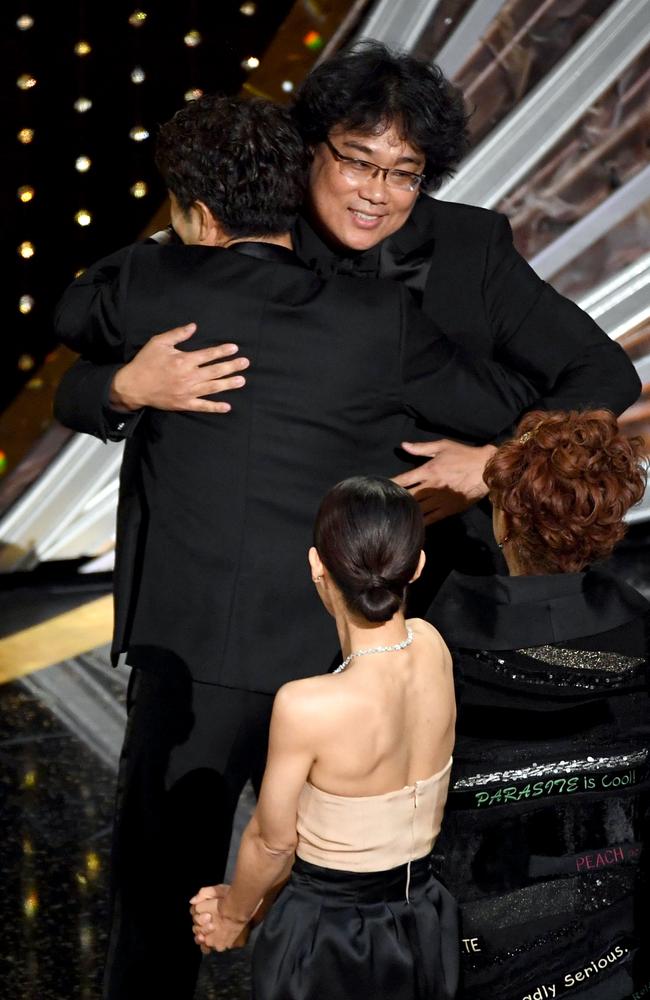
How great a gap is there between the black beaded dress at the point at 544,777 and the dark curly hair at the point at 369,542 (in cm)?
21

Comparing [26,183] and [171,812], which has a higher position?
[171,812]

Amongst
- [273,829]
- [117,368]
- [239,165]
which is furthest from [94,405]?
[273,829]

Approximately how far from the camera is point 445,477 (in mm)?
2320

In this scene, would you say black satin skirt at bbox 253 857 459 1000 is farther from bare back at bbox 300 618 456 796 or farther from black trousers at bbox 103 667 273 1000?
black trousers at bbox 103 667 273 1000

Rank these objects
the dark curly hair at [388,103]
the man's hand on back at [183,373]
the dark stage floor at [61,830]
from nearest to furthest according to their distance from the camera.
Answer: the man's hand on back at [183,373], the dark curly hair at [388,103], the dark stage floor at [61,830]

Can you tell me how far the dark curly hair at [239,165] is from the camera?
2.08 metres

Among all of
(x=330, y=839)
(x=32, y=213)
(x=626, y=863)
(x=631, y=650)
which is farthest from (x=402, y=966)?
(x=32, y=213)

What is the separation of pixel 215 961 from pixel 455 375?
1.34 meters

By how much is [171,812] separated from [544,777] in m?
0.64

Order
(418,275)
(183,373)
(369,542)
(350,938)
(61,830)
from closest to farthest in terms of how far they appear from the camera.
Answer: (369,542)
(350,938)
(183,373)
(418,275)
(61,830)

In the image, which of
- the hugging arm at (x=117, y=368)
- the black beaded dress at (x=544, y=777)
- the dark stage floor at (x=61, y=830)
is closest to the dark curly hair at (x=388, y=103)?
the hugging arm at (x=117, y=368)

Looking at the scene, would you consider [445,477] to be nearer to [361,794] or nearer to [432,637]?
[432,637]

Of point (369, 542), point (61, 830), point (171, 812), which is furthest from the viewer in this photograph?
point (61, 830)

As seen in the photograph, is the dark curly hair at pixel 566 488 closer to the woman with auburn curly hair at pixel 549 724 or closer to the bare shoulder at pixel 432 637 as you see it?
the woman with auburn curly hair at pixel 549 724
